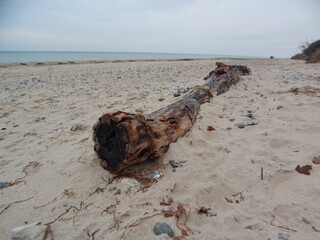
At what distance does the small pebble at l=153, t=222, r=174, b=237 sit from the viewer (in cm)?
145

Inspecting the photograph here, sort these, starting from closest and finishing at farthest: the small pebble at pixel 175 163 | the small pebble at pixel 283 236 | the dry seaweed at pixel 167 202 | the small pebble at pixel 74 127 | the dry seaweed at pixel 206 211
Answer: the small pebble at pixel 283 236, the dry seaweed at pixel 206 211, the dry seaweed at pixel 167 202, the small pebble at pixel 175 163, the small pebble at pixel 74 127

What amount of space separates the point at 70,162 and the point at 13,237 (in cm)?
106

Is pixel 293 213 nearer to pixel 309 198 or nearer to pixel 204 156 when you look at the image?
pixel 309 198

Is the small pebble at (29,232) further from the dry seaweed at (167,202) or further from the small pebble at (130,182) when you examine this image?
the dry seaweed at (167,202)

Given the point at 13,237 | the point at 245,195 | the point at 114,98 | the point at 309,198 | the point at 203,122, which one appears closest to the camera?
the point at 13,237

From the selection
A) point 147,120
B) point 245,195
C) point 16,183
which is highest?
point 147,120

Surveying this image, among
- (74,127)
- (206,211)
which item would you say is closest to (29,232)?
(206,211)

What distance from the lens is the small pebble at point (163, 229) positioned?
145 cm

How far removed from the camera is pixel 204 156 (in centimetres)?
239

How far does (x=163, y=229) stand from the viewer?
1.47 metres

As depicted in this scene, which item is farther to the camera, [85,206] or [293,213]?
[85,206]

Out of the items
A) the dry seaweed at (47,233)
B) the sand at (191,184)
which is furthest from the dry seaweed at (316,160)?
the dry seaweed at (47,233)

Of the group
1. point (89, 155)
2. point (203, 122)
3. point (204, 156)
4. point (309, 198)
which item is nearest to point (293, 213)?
point (309, 198)

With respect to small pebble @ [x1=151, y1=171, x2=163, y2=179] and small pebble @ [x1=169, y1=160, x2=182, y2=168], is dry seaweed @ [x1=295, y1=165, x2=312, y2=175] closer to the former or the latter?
small pebble @ [x1=169, y1=160, x2=182, y2=168]
